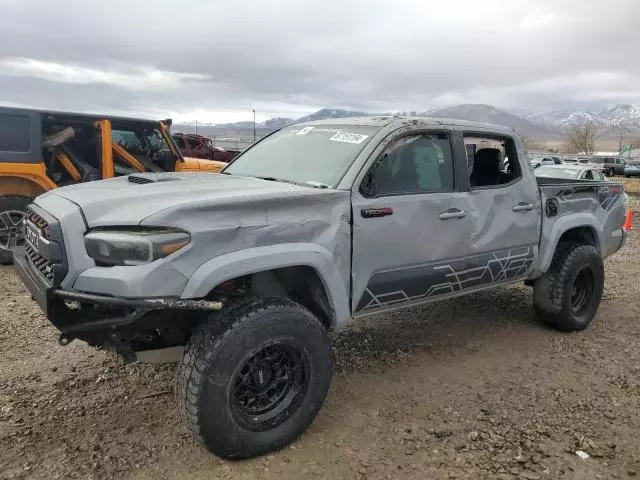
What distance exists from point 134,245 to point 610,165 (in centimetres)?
4309

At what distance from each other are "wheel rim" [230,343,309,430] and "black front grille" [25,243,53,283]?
1.11 m

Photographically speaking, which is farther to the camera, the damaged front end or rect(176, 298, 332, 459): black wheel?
rect(176, 298, 332, 459): black wheel

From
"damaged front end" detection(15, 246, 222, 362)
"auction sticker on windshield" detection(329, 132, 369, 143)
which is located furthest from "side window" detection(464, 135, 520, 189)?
"damaged front end" detection(15, 246, 222, 362)

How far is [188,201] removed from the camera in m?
2.80

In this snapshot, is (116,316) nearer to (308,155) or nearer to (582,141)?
(308,155)

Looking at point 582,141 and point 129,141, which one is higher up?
point 582,141

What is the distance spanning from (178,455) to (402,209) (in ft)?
6.42

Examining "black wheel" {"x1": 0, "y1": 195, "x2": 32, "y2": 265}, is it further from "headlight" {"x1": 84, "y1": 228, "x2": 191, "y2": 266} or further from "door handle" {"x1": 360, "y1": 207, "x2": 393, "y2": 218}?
"door handle" {"x1": 360, "y1": 207, "x2": 393, "y2": 218}

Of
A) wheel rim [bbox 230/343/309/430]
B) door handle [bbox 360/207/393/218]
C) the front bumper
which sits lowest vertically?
wheel rim [bbox 230/343/309/430]

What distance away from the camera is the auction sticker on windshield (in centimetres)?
369

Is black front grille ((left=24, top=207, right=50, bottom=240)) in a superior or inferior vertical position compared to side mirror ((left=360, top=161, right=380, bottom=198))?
inferior

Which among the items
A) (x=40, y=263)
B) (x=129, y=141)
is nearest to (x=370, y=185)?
(x=40, y=263)

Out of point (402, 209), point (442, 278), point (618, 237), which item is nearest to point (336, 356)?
point (442, 278)

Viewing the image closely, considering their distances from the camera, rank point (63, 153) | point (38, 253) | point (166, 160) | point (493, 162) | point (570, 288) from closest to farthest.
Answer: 1. point (38, 253)
2. point (493, 162)
3. point (570, 288)
4. point (63, 153)
5. point (166, 160)
